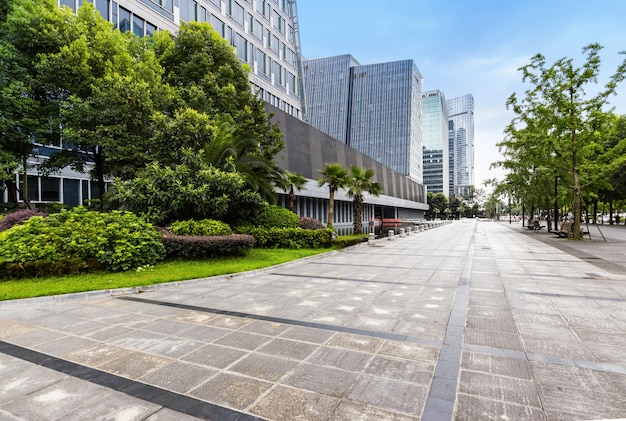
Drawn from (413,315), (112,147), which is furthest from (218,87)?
(413,315)

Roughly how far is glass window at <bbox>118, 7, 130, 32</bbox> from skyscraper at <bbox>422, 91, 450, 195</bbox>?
14758 cm

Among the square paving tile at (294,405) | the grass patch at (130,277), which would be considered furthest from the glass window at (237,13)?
the square paving tile at (294,405)

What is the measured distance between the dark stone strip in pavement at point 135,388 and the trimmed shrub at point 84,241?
545cm

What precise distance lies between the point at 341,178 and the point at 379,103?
11548 centimetres

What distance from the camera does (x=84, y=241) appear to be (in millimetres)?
9781

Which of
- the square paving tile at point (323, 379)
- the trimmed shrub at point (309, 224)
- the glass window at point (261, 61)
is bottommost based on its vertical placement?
the square paving tile at point (323, 379)

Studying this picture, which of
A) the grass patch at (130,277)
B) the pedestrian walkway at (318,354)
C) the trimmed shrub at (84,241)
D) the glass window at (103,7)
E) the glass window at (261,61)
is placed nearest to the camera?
the pedestrian walkway at (318,354)

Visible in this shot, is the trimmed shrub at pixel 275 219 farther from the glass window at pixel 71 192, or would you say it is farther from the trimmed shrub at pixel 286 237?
the glass window at pixel 71 192

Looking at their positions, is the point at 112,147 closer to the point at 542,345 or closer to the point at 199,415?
the point at 199,415

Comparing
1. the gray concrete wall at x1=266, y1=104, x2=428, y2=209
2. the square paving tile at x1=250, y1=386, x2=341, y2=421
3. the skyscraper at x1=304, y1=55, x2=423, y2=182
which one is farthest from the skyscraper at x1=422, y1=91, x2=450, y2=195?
the square paving tile at x1=250, y1=386, x2=341, y2=421

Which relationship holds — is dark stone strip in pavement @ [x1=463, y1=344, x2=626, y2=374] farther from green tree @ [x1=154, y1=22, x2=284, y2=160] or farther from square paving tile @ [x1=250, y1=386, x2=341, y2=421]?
green tree @ [x1=154, y1=22, x2=284, y2=160]

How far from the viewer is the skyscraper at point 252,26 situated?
22.8 meters

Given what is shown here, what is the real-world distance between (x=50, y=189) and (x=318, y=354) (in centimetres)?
2313

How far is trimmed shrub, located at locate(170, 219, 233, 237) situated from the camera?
41.7 feet
